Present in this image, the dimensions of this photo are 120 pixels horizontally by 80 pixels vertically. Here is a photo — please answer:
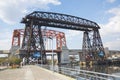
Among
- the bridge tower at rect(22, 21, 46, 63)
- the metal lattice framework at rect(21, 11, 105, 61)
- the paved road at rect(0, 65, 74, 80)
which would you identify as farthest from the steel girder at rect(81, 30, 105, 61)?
the paved road at rect(0, 65, 74, 80)

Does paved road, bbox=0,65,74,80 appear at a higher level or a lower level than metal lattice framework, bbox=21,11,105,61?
lower

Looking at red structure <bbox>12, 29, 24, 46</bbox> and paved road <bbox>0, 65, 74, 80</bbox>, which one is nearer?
paved road <bbox>0, 65, 74, 80</bbox>

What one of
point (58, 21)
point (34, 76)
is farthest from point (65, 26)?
point (34, 76)

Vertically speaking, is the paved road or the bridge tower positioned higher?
the bridge tower

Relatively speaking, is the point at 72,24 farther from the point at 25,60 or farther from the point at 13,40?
the point at 13,40

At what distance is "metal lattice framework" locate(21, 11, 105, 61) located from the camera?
92.4 meters

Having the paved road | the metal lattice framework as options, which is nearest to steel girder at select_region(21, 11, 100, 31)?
the metal lattice framework

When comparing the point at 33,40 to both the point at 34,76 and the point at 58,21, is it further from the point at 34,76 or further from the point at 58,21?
the point at 34,76

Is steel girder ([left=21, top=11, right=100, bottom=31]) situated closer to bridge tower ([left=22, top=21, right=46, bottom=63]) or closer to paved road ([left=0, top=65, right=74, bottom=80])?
bridge tower ([left=22, top=21, right=46, bottom=63])

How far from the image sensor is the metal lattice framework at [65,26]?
92375mm

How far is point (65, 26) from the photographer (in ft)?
339

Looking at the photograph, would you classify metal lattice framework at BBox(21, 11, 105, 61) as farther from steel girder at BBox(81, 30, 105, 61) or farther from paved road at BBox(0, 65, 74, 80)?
paved road at BBox(0, 65, 74, 80)

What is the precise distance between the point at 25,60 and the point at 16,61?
19988 mm

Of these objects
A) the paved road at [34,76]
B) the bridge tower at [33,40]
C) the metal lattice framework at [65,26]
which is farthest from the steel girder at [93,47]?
the paved road at [34,76]
